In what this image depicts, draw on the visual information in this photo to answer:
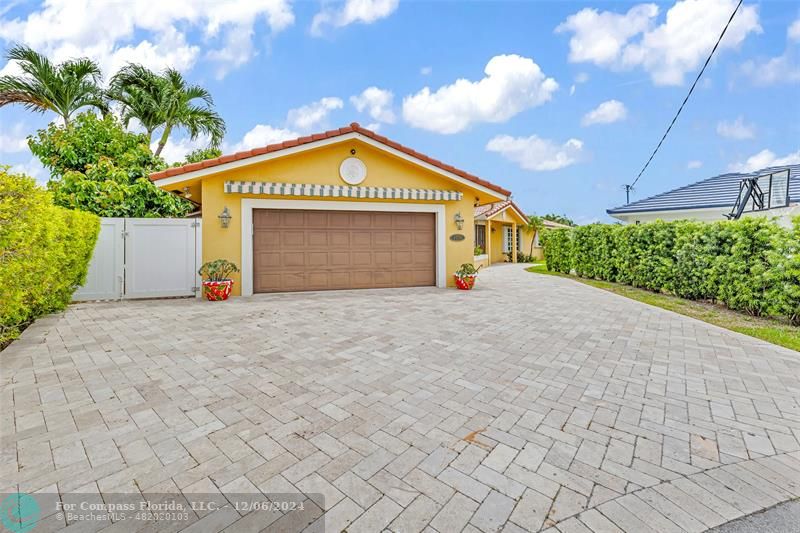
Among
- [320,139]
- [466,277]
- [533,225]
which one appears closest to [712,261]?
[466,277]

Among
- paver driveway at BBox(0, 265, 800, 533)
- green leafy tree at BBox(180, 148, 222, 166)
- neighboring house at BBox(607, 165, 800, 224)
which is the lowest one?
paver driveway at BBox(0, 265, 800, 533)

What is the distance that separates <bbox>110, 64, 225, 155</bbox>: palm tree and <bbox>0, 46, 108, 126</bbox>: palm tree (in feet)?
3.71

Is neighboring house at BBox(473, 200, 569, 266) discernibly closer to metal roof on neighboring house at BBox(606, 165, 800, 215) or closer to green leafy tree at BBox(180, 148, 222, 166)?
metal roof on neighboring house at BBox(606, 165, 800, 215)

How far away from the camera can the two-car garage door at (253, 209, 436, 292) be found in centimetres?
1205

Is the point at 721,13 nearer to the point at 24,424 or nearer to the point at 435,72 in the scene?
the point at 435,72

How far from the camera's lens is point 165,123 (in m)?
19.5

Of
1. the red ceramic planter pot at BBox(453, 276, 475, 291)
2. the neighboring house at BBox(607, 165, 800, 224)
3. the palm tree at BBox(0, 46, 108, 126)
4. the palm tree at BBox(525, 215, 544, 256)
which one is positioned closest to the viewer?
the red ceramic planter pot at BBox(453, 276, 475, 291)

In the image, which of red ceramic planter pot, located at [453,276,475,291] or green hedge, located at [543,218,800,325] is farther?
red ceramic planter pot, located at [453,276,475,291]

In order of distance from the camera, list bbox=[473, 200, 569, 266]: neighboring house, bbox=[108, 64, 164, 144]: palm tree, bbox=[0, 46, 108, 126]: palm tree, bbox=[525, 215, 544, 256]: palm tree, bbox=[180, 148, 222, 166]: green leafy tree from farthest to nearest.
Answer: bbox=[525, 215, 544, 256]: palm tree → bbox=[473, 200, 569, 266]: neighboring house → bbox=[180, 148, 222, 166]: green leafy tree → bbox=[108, 64, 164, 144]: palm tree → bbox=[0, 46, 108, 126]: palm tree

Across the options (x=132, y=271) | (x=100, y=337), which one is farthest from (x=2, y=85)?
(x=100, y=337)

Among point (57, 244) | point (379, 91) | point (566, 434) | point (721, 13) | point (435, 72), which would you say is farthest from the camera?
point (379, 91)

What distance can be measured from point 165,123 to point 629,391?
23.4m

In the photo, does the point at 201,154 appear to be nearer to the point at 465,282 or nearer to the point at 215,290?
the point at 215,290

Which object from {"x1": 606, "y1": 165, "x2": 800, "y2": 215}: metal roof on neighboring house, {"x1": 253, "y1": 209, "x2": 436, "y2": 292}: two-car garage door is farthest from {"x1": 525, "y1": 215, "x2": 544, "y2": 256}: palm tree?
{"x1": 253, "y1": 209, "x2": 436, "y2": 292}: two-car garage door
